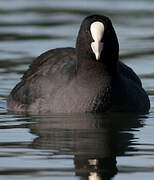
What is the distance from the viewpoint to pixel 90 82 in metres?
10.6

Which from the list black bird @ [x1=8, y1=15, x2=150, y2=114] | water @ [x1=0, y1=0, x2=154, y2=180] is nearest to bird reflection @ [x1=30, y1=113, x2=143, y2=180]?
water @ [x1=0, y1=0, x2=154, y2=180]

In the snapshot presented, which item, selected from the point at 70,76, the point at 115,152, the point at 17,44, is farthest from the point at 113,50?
the point at 17,44

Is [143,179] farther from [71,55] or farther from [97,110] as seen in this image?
[71,55]

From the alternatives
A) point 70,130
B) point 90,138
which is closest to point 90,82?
point 70,130

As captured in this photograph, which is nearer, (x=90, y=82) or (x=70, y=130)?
(x=70, y=130)

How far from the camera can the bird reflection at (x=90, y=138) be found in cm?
770

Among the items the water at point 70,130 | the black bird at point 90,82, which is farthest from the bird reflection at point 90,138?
the black bird at point 90,82

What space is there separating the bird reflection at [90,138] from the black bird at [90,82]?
16cm

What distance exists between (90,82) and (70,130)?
3.79ft

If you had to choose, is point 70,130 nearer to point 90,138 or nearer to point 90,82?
point 90,138

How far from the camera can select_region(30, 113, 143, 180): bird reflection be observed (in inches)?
303

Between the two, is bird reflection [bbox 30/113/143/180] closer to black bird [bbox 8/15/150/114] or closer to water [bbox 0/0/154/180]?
water [bbox 0/0/154/180]

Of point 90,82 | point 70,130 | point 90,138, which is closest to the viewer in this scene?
point 90,138

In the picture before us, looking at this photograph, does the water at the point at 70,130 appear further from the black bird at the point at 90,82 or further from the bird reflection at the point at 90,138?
the black bird at the point at 90,82
